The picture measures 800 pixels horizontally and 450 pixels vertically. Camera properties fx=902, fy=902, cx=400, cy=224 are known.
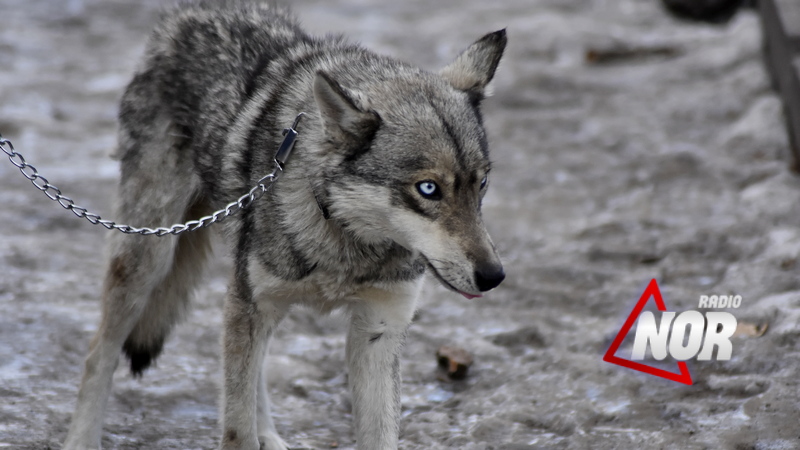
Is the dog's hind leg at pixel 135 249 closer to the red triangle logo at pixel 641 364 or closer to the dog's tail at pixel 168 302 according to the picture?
the dog's tail at pixel 168 302

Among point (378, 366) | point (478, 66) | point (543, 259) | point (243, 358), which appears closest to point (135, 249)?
point (243, 358)

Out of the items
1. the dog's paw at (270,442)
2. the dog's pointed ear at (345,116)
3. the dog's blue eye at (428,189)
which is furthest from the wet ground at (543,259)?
the dog's pointed ear at (345,116)

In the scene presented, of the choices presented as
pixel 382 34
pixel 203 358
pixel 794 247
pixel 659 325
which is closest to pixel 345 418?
pixel 203 358

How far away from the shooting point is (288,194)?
388 cm

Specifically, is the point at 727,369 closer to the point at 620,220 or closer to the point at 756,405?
the point at 756,405

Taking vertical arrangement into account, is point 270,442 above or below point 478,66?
below

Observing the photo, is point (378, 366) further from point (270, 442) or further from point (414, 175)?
point (414, 175)

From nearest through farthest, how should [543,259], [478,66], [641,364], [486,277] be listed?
[486,277], [478,66], [641,364], [543,259]

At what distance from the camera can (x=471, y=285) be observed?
11.3 feet

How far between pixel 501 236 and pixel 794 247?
2.21 meters

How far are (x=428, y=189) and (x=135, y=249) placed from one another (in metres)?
1.72

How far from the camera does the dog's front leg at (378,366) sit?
399 centimetres

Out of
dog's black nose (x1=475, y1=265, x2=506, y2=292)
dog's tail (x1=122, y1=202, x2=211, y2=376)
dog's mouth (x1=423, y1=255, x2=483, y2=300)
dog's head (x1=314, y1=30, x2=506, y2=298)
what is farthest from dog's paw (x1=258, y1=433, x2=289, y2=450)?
dog's black nose (x1=475, y1=265, x2=506, y2=292)

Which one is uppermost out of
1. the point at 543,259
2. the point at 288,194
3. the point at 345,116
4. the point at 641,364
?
the point at 543,259
